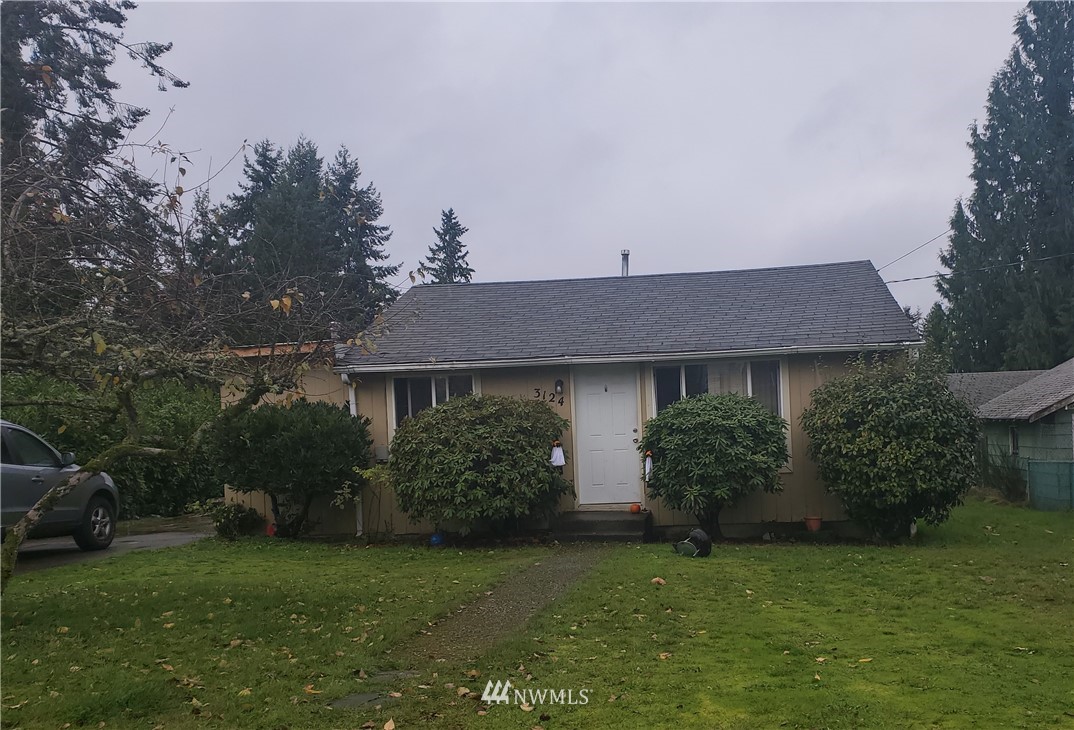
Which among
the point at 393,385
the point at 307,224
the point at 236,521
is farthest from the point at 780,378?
the point at 307,224

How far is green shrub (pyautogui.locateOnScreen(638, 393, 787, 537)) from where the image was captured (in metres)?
10.6

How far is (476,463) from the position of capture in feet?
35.8

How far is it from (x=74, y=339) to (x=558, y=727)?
4733 mm

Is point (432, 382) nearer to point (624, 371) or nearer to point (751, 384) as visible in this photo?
point (624, 371)

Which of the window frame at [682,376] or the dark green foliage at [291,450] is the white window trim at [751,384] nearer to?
the window frame at [682,376]

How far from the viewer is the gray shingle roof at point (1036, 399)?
1566 centimetres

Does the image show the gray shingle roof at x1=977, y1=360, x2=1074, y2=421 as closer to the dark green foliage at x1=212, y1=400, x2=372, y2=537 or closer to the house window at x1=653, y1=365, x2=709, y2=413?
the house window at x1=653, y1=365, x2=709, y2=413

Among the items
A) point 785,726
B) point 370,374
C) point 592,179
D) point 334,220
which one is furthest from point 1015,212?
point 785,726

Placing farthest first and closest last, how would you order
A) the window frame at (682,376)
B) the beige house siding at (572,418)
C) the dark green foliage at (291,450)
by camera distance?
1. the window frame at (682,376)
2. the beige house siding at (572,418)
3. the dark green foliage at (291,450)

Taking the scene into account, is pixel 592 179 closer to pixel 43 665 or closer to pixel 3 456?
pixel 3 456

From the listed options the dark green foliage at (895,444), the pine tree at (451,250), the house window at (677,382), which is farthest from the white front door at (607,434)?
the pine tree at (451,250)

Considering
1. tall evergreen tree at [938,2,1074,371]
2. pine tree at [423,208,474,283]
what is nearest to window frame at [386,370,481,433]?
tall evergreen tree at [938,2,1074,371]

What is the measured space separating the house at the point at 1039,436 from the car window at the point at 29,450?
41.9 ft

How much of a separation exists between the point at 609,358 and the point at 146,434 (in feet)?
25.6
